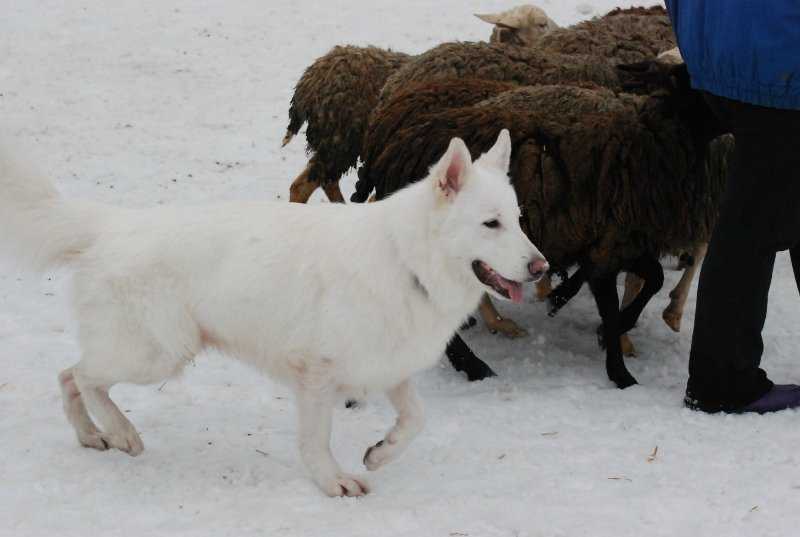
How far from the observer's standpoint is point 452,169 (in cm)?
343

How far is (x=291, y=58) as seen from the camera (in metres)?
12.0

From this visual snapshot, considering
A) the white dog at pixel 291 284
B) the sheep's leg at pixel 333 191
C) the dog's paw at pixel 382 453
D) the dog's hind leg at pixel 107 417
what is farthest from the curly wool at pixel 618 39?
the dog's hind leg at pixel 107 417

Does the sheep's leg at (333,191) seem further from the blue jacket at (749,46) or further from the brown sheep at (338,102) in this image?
the blue jacket at (749,46)

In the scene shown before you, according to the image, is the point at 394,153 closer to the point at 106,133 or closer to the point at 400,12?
the point at 106,133

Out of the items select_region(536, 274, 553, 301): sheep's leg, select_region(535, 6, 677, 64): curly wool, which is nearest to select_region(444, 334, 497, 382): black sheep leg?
select_region(536, 274, 553, 301): sheep's leg

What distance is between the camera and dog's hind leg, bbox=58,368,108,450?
4020mm

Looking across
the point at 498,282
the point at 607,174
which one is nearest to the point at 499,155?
the point at 498,282

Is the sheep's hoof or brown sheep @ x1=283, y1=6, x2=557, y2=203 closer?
the sheep's hoof

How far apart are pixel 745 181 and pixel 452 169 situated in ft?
5.34

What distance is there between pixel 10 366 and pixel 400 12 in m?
9.38

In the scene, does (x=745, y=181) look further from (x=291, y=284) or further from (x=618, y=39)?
(x=618, y=39)

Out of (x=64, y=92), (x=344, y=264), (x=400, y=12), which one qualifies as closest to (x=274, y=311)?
(x=344, y=264)

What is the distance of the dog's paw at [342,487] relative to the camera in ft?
12.1

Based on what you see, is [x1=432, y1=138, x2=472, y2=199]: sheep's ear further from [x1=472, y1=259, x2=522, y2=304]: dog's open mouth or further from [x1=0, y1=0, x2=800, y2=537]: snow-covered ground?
[x1=0, y1=0, x2=800, y2=537]: snow-covered ground
